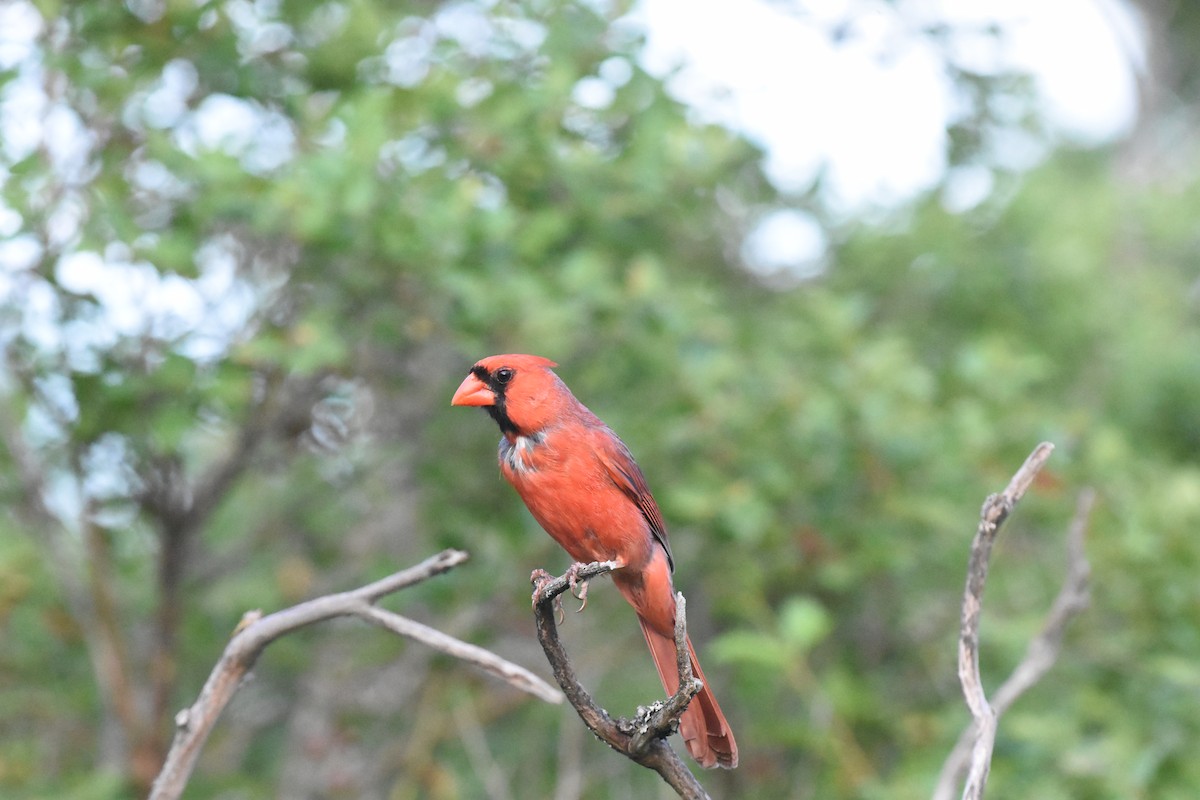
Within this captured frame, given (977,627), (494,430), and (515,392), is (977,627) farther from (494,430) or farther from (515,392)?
(494,430)

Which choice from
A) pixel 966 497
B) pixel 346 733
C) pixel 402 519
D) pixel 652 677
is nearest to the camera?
pixel 966 497

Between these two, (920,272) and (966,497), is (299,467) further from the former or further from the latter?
(920,272)

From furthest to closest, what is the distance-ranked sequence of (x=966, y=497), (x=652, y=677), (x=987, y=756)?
Result: (x=652, y=677), (x=966, y=497), (x=987, y=756)

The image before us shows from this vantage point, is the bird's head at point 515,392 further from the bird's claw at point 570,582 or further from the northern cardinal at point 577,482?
the bird's claw at point 570,582

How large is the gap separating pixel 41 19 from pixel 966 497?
3.52 meters

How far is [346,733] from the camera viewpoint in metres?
5.17

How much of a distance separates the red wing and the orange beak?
269mm

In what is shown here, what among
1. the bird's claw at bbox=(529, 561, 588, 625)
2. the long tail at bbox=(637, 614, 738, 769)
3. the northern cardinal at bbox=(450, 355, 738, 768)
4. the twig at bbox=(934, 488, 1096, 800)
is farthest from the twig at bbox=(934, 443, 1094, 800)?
the bird's claw at bbox=(529, 561, 588, 625)

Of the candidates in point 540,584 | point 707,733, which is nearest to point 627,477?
point 540,584

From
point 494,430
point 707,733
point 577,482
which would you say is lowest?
point 494,430

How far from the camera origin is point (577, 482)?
2.80 m

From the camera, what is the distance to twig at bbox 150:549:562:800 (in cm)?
236

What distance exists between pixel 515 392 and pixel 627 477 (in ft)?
1.08

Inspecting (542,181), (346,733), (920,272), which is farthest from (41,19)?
(920,272)
